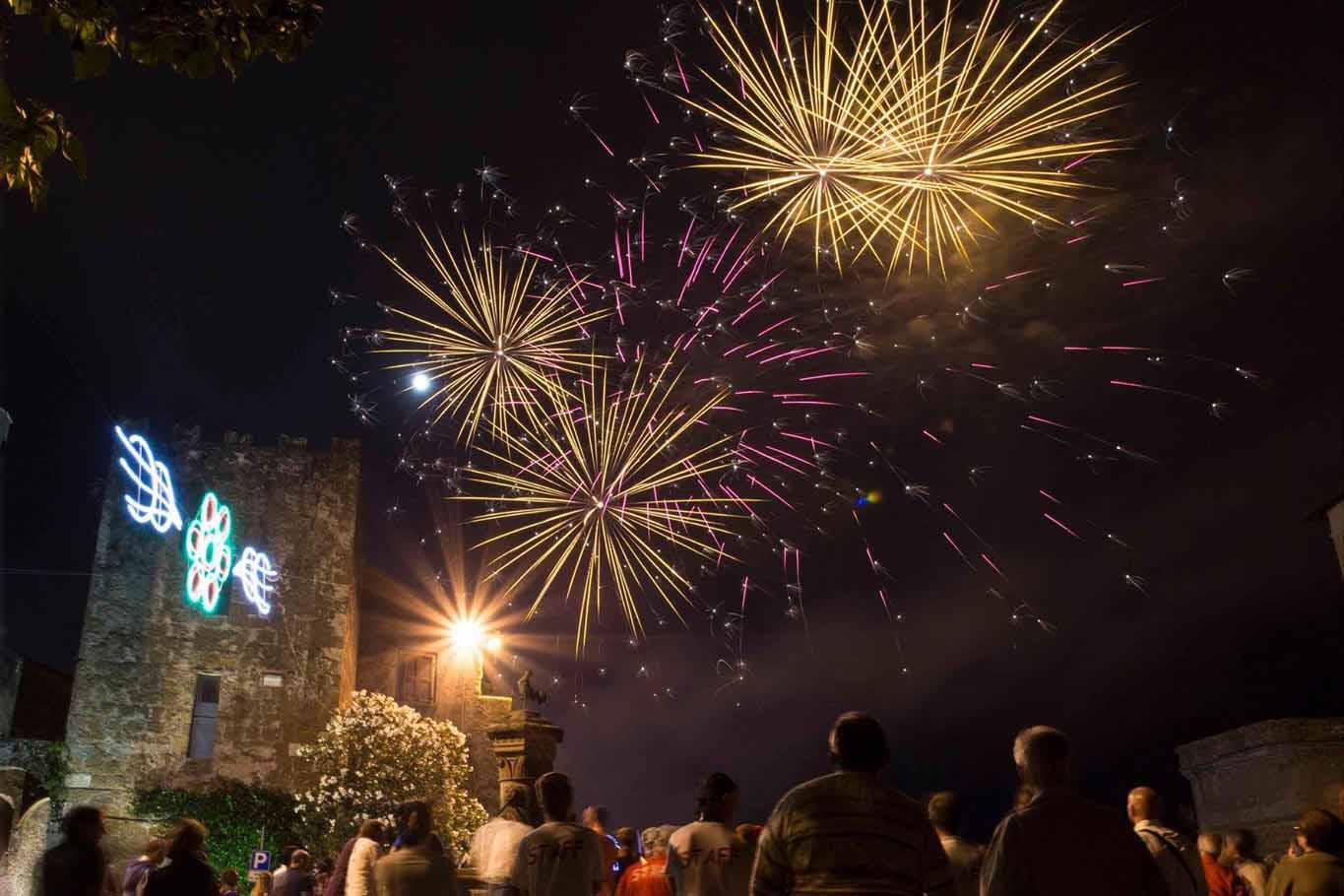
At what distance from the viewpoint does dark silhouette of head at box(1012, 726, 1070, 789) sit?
463 centimetres

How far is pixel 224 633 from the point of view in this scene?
31.0m

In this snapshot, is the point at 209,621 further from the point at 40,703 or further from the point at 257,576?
the point at 40,703

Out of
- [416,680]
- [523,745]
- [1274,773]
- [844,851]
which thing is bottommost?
[844,851]

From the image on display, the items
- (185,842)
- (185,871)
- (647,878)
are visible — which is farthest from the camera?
(647,878)

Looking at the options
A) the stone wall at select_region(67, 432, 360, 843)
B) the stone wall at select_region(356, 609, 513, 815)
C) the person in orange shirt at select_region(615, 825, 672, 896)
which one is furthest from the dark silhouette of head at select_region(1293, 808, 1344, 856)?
the stone wall at select_region(356, 609, 513, 815)

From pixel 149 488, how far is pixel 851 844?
29.6 meters

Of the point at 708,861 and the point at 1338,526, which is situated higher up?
the point at 1338,526

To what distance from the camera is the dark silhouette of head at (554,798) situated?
6.78 m

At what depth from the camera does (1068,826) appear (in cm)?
434

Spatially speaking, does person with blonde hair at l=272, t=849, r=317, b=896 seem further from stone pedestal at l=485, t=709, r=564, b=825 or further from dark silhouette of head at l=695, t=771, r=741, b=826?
dark silhouette of head at l=695, t=771, r=741, b=826

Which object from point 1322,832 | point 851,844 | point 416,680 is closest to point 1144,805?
point 1322,832

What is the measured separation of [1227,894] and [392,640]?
3141 cm

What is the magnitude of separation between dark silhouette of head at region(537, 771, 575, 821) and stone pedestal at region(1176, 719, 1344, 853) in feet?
67.7

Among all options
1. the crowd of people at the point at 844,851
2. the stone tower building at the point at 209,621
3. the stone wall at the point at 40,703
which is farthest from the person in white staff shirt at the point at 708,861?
the stone wall at the point at 40,703
